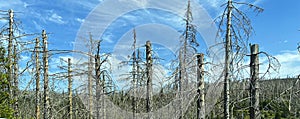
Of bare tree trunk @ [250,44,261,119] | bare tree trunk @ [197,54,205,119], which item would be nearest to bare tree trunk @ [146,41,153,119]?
bare tree trunk @ [197,54,205,119]

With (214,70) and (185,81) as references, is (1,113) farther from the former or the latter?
(214,70)

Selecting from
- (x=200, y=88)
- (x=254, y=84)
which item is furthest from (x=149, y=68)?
(x=254, y=84)

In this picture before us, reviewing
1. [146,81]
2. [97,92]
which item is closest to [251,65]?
[97,92]

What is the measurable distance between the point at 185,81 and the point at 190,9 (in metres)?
3.94

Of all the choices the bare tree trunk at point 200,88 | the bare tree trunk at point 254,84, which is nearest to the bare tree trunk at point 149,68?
the bare tree trunk at point 200,88

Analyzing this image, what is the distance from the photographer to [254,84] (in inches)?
285

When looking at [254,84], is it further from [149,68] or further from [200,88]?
[149,68]

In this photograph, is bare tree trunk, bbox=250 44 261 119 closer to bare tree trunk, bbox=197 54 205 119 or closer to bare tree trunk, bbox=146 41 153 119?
bare tree trunk, bbox=197 54 205 119

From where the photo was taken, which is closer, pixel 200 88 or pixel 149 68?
pixel 200 88

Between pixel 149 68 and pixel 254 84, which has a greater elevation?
pixel 149 68

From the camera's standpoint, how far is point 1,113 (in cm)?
1248

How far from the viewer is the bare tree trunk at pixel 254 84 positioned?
23.7ft

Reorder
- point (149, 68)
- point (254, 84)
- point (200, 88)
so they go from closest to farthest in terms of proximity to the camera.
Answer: point (254, 84)
point (200, 88)
point (149, 68)

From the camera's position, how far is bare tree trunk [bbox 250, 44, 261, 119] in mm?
7215
